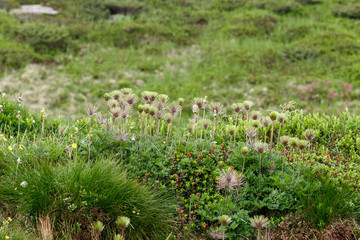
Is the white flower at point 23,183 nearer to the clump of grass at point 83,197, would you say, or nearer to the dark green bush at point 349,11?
the clump of grass at point 83,197

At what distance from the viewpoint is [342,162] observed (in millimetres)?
4305

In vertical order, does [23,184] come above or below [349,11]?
below

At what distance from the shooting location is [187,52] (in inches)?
650

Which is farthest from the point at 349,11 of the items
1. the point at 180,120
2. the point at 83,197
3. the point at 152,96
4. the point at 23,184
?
the point at 23,184

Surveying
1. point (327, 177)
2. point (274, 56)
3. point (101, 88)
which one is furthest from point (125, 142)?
point (274, 56)

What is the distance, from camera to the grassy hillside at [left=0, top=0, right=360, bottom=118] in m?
12.9

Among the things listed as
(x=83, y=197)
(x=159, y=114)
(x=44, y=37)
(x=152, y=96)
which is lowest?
(x=44, y=37)

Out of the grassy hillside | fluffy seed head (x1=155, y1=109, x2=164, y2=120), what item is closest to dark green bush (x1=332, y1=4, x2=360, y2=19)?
the grassy hillside

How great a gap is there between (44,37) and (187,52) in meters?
6.88

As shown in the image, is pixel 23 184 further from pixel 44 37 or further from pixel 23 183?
pixel 44 37

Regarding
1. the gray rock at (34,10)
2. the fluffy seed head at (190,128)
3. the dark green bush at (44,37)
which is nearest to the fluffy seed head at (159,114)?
the fluffy seed head at (190,128)

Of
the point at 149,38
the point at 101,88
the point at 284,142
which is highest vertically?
the point at 284,142

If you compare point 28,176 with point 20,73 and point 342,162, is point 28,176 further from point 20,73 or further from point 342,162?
point 20,73

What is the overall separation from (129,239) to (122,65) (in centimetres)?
1268
